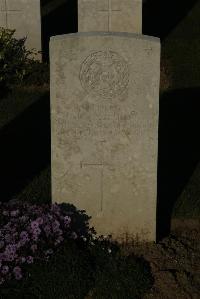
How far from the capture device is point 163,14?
17750mm

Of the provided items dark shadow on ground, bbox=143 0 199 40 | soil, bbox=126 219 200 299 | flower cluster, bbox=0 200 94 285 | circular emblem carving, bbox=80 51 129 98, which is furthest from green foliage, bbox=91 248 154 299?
dark shadow on ground, bbox=143 0 199 40

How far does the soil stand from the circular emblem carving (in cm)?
170

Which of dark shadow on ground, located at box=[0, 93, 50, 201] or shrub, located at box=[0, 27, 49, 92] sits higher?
shrub, located at box=[0, 27, 49, 92]

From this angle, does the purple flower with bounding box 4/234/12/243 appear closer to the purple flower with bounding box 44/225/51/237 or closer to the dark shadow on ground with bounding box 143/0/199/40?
the purple flower with bounding box 44/225/51/237

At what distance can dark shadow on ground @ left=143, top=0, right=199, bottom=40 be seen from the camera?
52.9 ft

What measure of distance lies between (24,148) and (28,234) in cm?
362

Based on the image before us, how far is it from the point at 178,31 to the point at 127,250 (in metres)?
9.90

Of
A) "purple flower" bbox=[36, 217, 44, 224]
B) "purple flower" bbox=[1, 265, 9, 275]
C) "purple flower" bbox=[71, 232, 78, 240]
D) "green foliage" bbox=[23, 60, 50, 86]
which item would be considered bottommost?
"purple flower" bbox=[1, 265, 9, 275]

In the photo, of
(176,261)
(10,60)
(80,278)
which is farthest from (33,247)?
(10,60)

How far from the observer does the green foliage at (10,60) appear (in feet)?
40.1

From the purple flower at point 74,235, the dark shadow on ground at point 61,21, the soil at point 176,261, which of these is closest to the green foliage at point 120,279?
the soil at point 176,261

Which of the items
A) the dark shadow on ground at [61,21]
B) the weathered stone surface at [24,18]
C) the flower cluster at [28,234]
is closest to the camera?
the flower cluster at [28,234]

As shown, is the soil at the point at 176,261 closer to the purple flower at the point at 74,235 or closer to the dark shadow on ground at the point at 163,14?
the purple flower at the point at 74,235

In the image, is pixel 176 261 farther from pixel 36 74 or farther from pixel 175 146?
pixel 36 74
